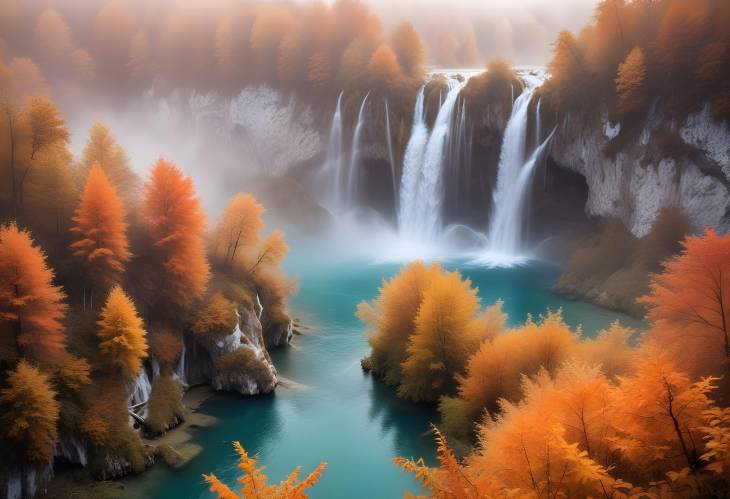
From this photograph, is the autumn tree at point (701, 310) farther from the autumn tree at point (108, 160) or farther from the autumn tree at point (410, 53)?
the autumn tree at point (410, 53)

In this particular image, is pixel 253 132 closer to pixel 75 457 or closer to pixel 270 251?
pixel 270 251

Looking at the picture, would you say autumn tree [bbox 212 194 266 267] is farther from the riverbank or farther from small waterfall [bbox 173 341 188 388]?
the riverbank

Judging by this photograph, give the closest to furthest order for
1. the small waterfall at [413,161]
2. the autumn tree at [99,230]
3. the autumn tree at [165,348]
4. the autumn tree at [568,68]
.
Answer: the autumn tree at [99,230] → the autumn tree at [165,348] → the autumn tree at [568,68] → the small waterfall at [413,161]

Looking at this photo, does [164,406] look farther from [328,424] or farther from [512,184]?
[512,184]

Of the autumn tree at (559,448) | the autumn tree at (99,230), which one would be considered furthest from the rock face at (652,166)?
the autumn tree at (99,230)

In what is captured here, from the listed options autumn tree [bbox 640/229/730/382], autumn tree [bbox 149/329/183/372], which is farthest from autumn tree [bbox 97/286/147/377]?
autumn tree [bbox 640/229/730/382]


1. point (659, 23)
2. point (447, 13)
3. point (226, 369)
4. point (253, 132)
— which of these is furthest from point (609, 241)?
point (447, 13)
